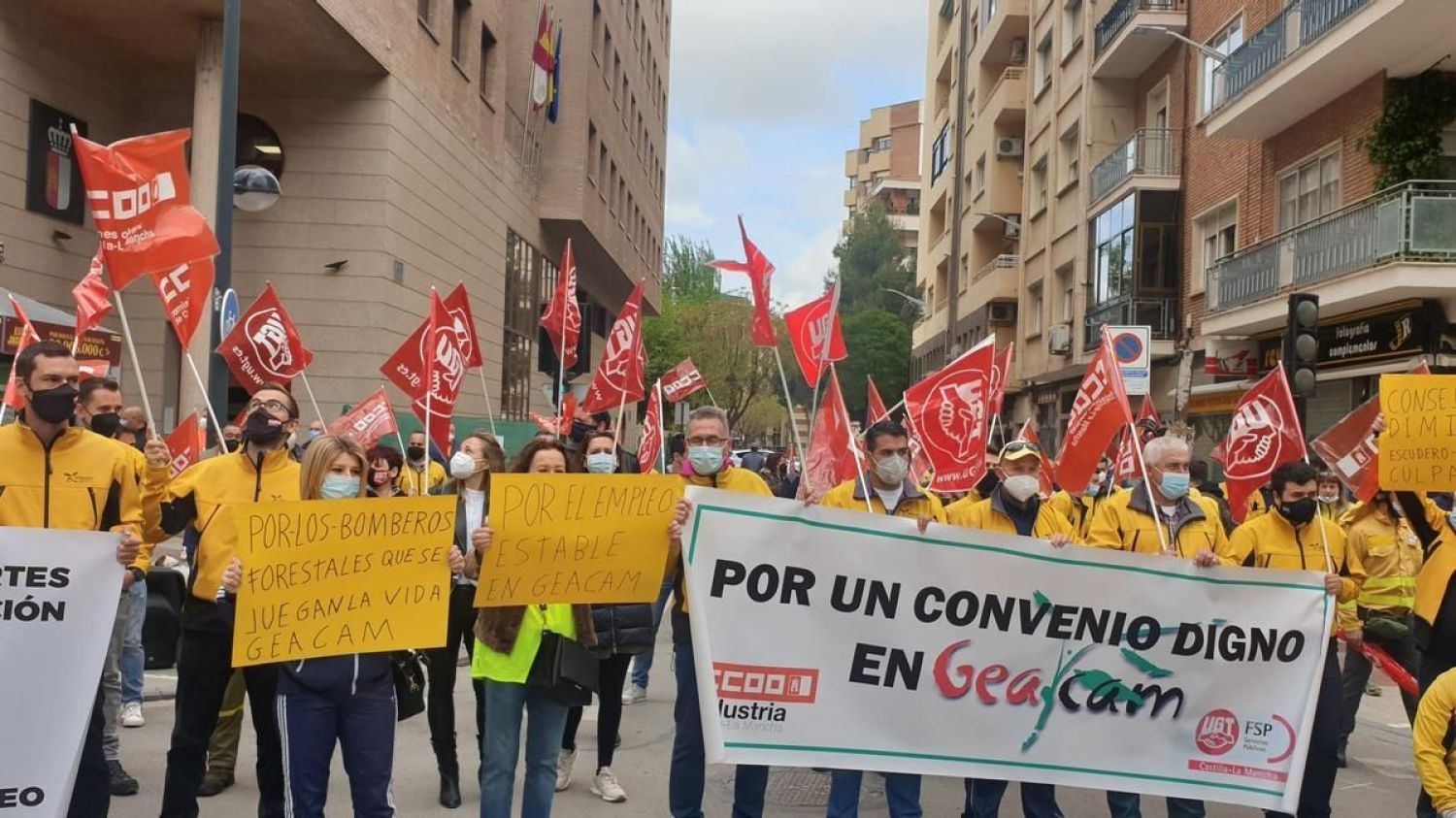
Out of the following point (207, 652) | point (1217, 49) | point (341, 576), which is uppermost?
point (1217, 49)

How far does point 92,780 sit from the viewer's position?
14.9ft

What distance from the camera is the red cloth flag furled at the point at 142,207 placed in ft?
19.0

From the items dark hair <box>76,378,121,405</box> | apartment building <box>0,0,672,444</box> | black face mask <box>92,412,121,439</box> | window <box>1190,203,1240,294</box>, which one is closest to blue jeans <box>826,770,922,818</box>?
dark hair <box>76,378,121,405</box>

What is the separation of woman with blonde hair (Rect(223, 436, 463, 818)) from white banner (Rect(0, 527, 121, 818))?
0.49m

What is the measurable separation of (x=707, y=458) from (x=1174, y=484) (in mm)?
2309

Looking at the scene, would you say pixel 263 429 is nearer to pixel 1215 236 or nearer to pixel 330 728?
pixel 330 728

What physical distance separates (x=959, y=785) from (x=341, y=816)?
3.34 meters

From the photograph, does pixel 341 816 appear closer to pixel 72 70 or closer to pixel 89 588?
pixel 89 588

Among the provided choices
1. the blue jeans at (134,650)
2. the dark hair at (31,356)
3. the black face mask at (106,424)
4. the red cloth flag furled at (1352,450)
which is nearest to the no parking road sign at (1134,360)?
the red cloth flag furled at (1352,450)

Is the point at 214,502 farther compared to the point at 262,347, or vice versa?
the point at 262,347

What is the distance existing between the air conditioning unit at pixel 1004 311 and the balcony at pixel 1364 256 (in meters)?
17.6

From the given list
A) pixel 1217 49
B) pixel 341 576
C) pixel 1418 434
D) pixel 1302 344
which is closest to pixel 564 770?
pixel 341 576

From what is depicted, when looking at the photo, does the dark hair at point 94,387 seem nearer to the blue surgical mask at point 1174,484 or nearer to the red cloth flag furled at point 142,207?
the red cloth flag furled at point 142,207

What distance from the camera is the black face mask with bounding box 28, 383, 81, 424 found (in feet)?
14.8
